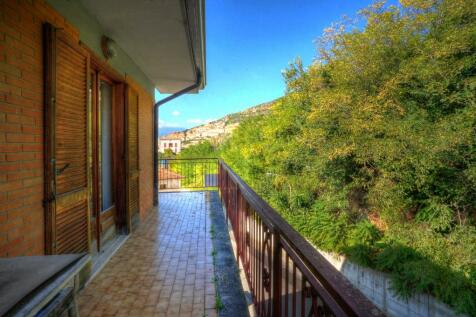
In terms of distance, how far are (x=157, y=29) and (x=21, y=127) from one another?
1.73m

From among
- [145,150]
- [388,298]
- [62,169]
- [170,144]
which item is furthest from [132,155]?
[170,144]

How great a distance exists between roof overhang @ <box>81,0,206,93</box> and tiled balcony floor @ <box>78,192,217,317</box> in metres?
2.42

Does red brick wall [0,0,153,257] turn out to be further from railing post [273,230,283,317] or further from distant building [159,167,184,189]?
distant building [159,167,184,189]

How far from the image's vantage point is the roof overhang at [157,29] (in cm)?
229

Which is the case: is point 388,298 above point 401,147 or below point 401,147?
below

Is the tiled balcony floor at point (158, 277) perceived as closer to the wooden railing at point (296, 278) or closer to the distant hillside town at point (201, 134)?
the wooden railing at point (296, 278)

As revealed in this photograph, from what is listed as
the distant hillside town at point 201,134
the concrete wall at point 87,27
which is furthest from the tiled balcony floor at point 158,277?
the distant hillside town at point 201,134

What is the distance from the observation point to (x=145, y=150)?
4895mm

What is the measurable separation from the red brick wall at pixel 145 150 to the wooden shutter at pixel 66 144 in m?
1.88

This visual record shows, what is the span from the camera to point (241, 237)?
2.40 meters

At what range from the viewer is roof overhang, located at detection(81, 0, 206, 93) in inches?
90.3

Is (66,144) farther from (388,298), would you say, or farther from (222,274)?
(388,298)

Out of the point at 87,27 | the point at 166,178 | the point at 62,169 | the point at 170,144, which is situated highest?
the point at 170,144

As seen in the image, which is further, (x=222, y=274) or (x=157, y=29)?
(x=157, y=29)
